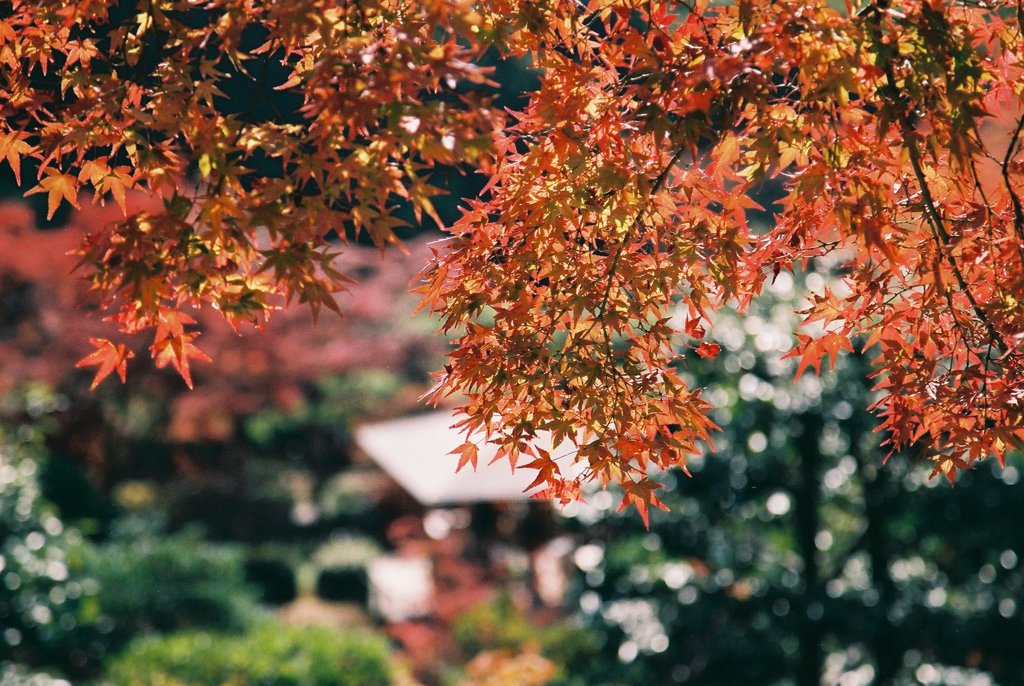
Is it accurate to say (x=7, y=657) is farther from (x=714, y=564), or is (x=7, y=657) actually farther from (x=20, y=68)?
(x=20, y=68)

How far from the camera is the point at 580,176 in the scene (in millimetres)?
1920

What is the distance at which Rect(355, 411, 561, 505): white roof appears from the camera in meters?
7.15

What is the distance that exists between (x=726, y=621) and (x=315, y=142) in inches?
143

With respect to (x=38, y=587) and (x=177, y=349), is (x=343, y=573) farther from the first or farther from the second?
(x=177, y=349)

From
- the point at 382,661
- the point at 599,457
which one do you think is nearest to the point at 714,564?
the point at 382,661

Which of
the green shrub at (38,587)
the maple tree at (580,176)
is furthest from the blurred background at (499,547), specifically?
the maple tree at (580,176)

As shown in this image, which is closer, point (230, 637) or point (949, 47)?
point (949, 47)

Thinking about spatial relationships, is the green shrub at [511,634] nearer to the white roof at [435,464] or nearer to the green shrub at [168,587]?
the white roof at [435,464]

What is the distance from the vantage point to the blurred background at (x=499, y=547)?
4.50 metres

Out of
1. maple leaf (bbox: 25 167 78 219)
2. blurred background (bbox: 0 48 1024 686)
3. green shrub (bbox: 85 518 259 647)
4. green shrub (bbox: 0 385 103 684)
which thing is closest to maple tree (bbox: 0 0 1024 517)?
maple leaf (bbox: 25 167 78 219)

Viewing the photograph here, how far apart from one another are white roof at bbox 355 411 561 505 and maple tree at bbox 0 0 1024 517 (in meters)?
3.85

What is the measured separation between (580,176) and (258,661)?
14.5 feet

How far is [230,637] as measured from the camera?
6.23 meters

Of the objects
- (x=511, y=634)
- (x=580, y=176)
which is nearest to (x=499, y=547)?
(x=511, y=634)
